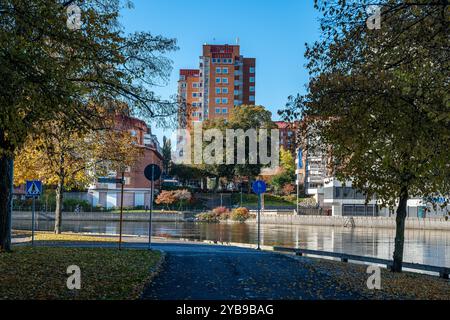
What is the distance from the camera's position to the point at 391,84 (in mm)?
9977

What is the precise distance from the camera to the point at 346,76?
11570 mm

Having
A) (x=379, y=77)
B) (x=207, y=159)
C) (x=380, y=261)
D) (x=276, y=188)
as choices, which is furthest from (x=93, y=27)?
(x=276, y=188)

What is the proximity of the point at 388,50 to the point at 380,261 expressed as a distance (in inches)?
389

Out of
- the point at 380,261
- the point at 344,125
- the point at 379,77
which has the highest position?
the point at 379,77

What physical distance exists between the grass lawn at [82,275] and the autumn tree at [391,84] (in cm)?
526

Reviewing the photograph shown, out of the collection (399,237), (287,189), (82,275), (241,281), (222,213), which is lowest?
(222,213)

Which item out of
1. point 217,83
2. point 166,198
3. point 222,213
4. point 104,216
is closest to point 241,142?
point 166,198

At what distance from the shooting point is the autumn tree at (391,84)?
873 centimetres

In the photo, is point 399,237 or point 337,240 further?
point 337,240

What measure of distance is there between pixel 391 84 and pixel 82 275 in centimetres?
734

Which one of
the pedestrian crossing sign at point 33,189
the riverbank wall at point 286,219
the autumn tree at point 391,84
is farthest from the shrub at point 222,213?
the autumn tree at point 391,84

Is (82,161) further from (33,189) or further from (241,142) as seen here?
(241,142)

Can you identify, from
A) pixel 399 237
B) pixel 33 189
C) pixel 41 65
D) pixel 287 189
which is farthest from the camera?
pixel 287 189
